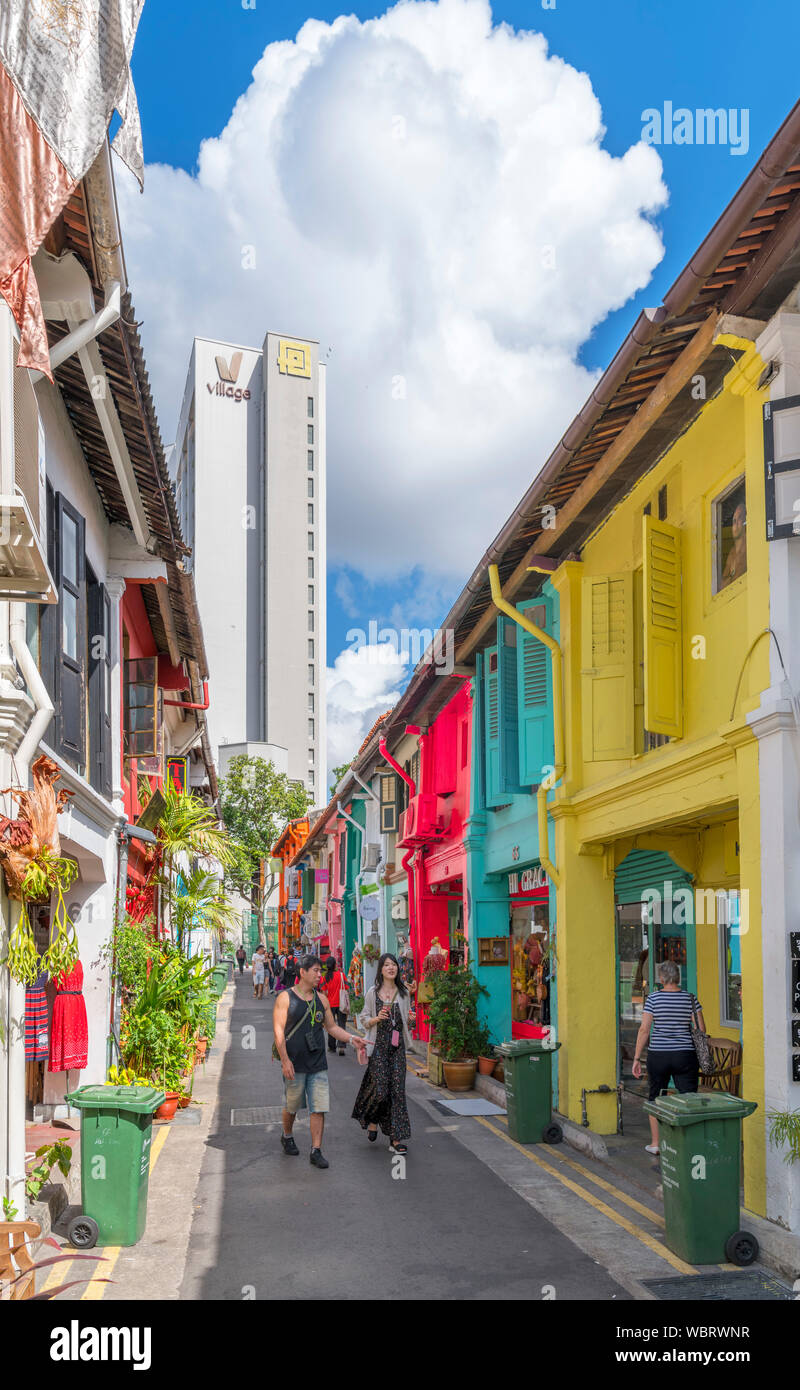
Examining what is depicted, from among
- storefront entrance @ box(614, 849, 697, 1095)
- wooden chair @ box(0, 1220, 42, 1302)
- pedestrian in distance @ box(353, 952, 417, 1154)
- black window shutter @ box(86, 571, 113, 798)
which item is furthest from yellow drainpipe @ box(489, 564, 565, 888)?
wooden chair @ box(0, 1220, 42, 1302)

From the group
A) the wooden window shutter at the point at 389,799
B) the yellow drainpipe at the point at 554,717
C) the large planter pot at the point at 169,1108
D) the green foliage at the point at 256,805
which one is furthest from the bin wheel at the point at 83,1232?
the green foliage at the point at 256,805

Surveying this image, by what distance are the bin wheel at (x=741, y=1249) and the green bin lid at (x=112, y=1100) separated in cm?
354

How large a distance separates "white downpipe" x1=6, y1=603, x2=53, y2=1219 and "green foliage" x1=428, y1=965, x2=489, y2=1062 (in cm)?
804

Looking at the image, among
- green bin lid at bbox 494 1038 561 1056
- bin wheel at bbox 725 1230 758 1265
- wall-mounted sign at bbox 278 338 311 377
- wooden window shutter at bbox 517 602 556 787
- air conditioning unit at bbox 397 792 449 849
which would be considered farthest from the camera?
wall-mounted sign at bbox 278 338 311 377

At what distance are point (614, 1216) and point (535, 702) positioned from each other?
5878 millimetres

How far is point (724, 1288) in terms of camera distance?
20.6 ft

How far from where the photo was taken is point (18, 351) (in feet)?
18.7

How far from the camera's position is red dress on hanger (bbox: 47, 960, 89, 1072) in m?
10.8

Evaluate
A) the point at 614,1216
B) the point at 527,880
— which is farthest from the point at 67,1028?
the point at 527,880

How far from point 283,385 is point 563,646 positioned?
67.2 m

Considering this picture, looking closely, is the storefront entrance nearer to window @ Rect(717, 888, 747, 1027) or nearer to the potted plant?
window @ Rect(717, 888, 747, 1027)

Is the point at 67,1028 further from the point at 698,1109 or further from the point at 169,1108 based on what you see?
the point at 698,1109

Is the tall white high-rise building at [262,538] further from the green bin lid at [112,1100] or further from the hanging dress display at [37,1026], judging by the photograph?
the green bin lid at [112,1100]

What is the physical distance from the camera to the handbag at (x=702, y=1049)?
8.77 m
